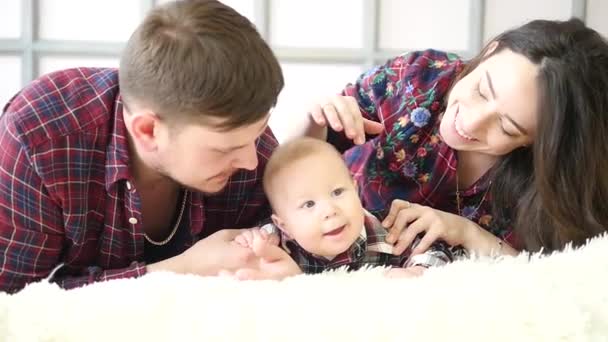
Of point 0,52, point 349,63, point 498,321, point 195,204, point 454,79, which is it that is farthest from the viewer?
point 349,63

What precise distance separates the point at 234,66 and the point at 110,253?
15.0 inches

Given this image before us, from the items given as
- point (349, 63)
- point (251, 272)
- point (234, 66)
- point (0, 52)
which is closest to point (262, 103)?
point (234, 66)

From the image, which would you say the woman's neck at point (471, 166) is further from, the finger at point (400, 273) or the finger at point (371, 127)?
the finger at point (400, 273)

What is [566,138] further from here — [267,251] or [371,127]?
[267,251]

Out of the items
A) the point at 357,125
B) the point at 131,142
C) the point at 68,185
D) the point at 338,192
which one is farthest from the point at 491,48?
the point at 68,185

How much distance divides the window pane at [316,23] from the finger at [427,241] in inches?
26.6

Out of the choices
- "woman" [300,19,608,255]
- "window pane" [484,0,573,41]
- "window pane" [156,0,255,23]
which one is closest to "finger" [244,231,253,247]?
"woman" [300,19,608,255]

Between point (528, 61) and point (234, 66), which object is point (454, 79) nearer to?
point (528, 61)

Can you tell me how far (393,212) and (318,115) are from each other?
206 millimetres

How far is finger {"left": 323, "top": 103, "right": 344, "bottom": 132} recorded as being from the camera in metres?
1.10

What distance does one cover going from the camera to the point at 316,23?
1.61 meters

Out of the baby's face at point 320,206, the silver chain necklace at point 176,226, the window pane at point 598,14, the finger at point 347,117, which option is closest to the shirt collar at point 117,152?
the silver chain necklace at point 176,226

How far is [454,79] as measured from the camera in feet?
4.20

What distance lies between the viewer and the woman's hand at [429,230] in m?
1.09
